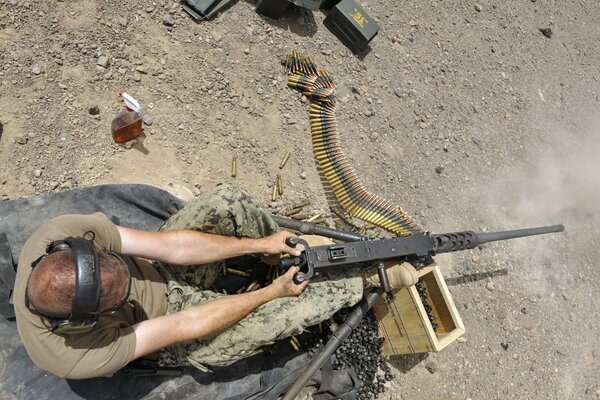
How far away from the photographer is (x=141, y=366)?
136 inches

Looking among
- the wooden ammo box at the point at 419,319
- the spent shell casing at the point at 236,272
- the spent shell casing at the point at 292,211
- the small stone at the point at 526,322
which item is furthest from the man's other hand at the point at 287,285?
the small stone at the point at 526,322

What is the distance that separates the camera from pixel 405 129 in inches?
239

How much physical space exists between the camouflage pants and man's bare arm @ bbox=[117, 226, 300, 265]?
111mm

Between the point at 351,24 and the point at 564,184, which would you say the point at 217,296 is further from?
the point at 564,184

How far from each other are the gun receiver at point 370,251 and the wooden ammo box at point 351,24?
278cm

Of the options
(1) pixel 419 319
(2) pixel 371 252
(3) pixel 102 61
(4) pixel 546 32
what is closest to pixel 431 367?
(1) pixel 419 319

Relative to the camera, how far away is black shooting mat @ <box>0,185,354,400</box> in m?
3.39

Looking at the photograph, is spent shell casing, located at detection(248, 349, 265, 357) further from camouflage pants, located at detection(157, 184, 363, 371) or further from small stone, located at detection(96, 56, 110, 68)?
small stone, located at detection(96, 56, 110, 68)

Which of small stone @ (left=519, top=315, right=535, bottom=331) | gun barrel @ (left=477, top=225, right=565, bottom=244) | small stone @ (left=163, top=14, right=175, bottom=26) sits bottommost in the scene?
small stone @ (left=519, top=315, right=535, bottom=331)

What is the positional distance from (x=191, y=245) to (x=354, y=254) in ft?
4.13

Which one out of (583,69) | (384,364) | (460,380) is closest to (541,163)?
(583,69)

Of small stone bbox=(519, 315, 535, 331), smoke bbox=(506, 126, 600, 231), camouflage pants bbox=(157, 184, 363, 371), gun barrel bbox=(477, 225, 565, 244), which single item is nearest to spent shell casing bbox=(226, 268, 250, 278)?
camouflage pants bbox=(157, 184, 363, 371)

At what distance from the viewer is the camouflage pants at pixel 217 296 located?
3.46 meters

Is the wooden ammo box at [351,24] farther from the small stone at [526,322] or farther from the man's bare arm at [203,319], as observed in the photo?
the small stone at [526,322]
